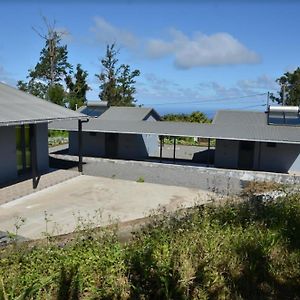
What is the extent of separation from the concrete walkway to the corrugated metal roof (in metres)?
5.15

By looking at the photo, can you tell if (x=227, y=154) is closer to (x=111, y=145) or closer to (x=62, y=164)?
(x=111, y=145)

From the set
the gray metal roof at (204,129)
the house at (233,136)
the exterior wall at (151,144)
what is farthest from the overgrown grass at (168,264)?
the exterior wall at (151,144)

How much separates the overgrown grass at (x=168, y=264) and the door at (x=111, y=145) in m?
17.0

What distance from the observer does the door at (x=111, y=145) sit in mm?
22562

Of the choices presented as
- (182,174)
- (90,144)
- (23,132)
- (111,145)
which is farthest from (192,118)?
(23,132)

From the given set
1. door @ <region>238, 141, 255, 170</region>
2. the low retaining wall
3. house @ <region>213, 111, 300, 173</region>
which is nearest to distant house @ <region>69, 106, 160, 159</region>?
the low retaining wall

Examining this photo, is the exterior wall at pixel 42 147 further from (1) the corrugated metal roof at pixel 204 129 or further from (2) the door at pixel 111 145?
(2) the door at pixel 111 145

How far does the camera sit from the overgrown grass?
3.89m

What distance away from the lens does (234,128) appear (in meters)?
20.4

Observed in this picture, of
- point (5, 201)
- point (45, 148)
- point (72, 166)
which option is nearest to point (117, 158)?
point (72, 166)

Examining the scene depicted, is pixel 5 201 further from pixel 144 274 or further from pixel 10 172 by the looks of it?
pixel 144 274

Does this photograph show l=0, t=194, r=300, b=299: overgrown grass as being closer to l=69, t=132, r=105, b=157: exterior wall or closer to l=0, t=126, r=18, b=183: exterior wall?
l=0, t=126, r=18, b=183: exterior wall

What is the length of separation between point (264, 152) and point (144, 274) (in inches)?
655

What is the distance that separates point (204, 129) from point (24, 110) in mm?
10192
